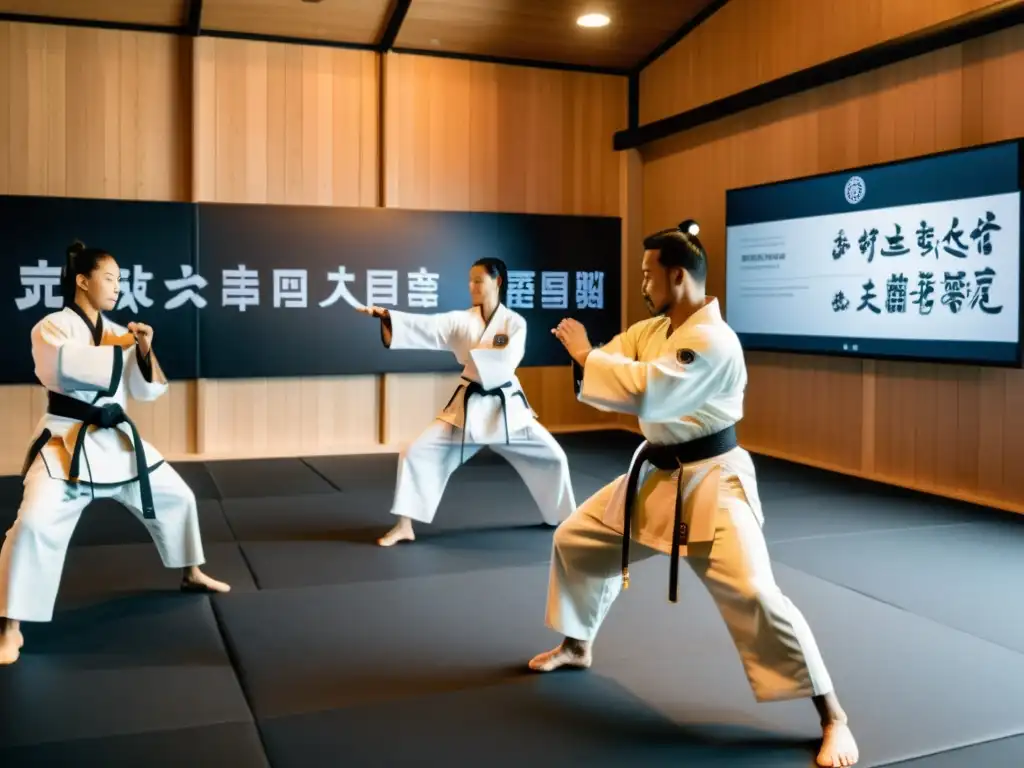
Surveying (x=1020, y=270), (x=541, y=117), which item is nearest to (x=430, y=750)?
(x=1020, y=270)

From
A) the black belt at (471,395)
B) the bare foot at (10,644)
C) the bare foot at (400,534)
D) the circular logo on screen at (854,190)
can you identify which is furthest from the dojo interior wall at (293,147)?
the bare foot at (10,644)

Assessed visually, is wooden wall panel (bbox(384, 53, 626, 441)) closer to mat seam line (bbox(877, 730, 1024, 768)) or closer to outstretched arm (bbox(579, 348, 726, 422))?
outstretched arm (bbox(579, 348, 726, 422))

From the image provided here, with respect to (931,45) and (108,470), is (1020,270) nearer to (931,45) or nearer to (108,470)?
(931,45)

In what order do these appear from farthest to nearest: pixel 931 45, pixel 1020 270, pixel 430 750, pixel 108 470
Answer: pixel 931 45 < pixel 1020 270 < pixel 108 470 < pixel 430 750

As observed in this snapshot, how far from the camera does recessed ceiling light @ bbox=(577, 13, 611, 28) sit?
686 centimetres

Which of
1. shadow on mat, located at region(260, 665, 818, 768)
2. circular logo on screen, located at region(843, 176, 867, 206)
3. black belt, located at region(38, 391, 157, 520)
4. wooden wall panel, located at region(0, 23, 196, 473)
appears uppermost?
wooden wall panel, located at region(0, 23, 196, 473)

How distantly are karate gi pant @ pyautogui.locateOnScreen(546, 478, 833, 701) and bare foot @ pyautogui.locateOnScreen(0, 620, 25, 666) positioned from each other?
1566 millimetres

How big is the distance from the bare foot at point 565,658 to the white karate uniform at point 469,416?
5.06 ft

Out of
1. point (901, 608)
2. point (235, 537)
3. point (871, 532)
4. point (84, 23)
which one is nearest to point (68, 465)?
point (235, 537)

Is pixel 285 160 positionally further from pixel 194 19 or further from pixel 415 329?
pixel 415 329

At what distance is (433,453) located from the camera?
4242 millimetres

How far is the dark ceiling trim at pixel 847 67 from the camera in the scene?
15.6 ft

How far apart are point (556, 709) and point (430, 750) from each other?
1.22ft

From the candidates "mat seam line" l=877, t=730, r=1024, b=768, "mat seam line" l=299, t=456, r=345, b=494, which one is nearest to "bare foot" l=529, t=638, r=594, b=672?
"mat seam line" l=877, t=730, r=1024, b=768
